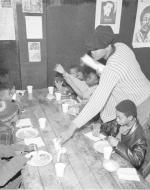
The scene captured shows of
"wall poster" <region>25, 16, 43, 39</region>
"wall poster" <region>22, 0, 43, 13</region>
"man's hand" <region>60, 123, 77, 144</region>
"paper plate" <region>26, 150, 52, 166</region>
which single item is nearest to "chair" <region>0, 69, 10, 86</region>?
"wall poster" <region>25, 16, 43, 39</region>

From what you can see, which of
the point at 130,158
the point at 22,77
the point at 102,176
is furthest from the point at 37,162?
the point at 22,77

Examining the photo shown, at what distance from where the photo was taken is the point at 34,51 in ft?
13.3

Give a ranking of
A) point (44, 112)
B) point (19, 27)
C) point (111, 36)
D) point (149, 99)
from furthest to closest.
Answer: point (19, 27) < point (44, 112) < point (149, 99) < point (111, 36)

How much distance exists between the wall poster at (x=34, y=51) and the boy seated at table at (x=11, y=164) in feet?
7.13

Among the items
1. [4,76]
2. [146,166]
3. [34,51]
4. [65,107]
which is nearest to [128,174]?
[146,166]

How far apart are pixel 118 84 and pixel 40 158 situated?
1.11 meters

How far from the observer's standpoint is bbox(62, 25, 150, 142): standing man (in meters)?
2.31

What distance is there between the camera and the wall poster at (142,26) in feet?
13.8

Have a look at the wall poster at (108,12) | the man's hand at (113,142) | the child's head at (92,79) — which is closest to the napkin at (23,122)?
the man's hand at (113,142)

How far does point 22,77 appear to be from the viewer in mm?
4164

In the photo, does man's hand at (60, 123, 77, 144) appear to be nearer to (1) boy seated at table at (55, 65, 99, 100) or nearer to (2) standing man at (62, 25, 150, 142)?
(2) standing man at (62, 25, 150, 142)

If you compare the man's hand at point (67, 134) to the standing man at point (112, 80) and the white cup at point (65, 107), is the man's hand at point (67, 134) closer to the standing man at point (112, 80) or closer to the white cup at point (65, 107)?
the standing man at point (112, 80)

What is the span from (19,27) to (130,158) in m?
2.74

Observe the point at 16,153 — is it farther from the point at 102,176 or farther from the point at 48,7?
the point at 48,7
